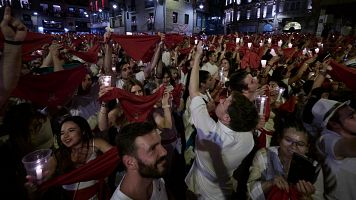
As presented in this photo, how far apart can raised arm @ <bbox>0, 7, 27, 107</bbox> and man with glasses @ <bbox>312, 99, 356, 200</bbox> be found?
2.77 m

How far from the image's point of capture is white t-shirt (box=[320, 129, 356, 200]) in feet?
7.06

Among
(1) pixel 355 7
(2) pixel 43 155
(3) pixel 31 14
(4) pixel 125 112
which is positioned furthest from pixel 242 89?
(3) pixel 31 14

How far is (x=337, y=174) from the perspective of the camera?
2.21 meters

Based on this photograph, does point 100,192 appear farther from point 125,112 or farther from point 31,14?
point 31,14

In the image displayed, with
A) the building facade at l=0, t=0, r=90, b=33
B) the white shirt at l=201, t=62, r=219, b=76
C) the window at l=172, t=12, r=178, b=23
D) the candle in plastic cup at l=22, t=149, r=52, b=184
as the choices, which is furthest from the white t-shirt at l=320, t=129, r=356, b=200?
the building facade at l=0, t=0, r=90, b=33

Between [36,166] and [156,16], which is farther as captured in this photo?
[156,16]

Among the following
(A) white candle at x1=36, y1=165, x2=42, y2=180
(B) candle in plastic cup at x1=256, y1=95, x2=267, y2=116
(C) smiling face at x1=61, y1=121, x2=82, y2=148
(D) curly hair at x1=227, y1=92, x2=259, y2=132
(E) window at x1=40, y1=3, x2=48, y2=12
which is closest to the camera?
(A) white candle at x1=36, y1=165, x2=42, y2=180

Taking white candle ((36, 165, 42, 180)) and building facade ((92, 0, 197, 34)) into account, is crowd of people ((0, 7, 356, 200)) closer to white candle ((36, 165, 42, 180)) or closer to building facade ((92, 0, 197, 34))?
white candle ((36, 165, 42, 180))

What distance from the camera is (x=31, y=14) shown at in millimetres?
56969

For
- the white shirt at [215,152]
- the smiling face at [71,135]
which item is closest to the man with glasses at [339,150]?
the white shirt at [215,152]

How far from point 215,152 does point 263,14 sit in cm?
6577

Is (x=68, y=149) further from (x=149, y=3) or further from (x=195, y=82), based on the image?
(x=149, y=3)

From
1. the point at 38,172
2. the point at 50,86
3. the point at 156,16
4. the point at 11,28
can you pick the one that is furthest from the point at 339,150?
the point at 156,16

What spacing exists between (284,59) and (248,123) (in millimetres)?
7550
